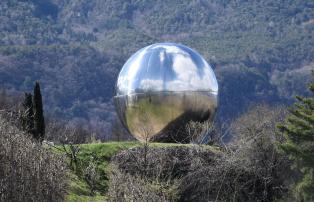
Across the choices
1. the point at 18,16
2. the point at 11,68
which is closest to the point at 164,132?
the point at 11,68

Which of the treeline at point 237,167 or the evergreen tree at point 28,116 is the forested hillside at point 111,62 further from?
the treeline at point 237,167

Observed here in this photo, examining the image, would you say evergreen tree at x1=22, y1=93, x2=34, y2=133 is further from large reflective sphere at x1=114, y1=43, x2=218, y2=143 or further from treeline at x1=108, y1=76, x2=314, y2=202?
large reflective sphere at x1=114, y1=43, x2=218, y2=143

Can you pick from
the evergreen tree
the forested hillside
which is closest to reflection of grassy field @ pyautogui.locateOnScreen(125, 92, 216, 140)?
the evergreen tree

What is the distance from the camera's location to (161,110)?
35.6 meters

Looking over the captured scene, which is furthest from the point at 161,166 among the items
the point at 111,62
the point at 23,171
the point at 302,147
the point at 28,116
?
the point at 111,62

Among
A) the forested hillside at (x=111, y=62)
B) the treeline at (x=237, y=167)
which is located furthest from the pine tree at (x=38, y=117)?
the forested hillside at (x=111, y=62)

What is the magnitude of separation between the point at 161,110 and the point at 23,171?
39.2 feet

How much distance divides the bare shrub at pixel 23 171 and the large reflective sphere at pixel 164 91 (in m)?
10.1

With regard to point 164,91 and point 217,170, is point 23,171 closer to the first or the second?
point 217,170

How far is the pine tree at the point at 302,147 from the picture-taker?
111 feet

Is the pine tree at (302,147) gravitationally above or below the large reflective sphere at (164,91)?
below

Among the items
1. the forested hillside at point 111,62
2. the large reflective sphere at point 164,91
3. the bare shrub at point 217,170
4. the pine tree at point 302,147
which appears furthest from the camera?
the forested hillside at point 111,62

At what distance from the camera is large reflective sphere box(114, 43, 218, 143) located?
35.5 meters

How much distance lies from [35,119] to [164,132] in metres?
5.77
